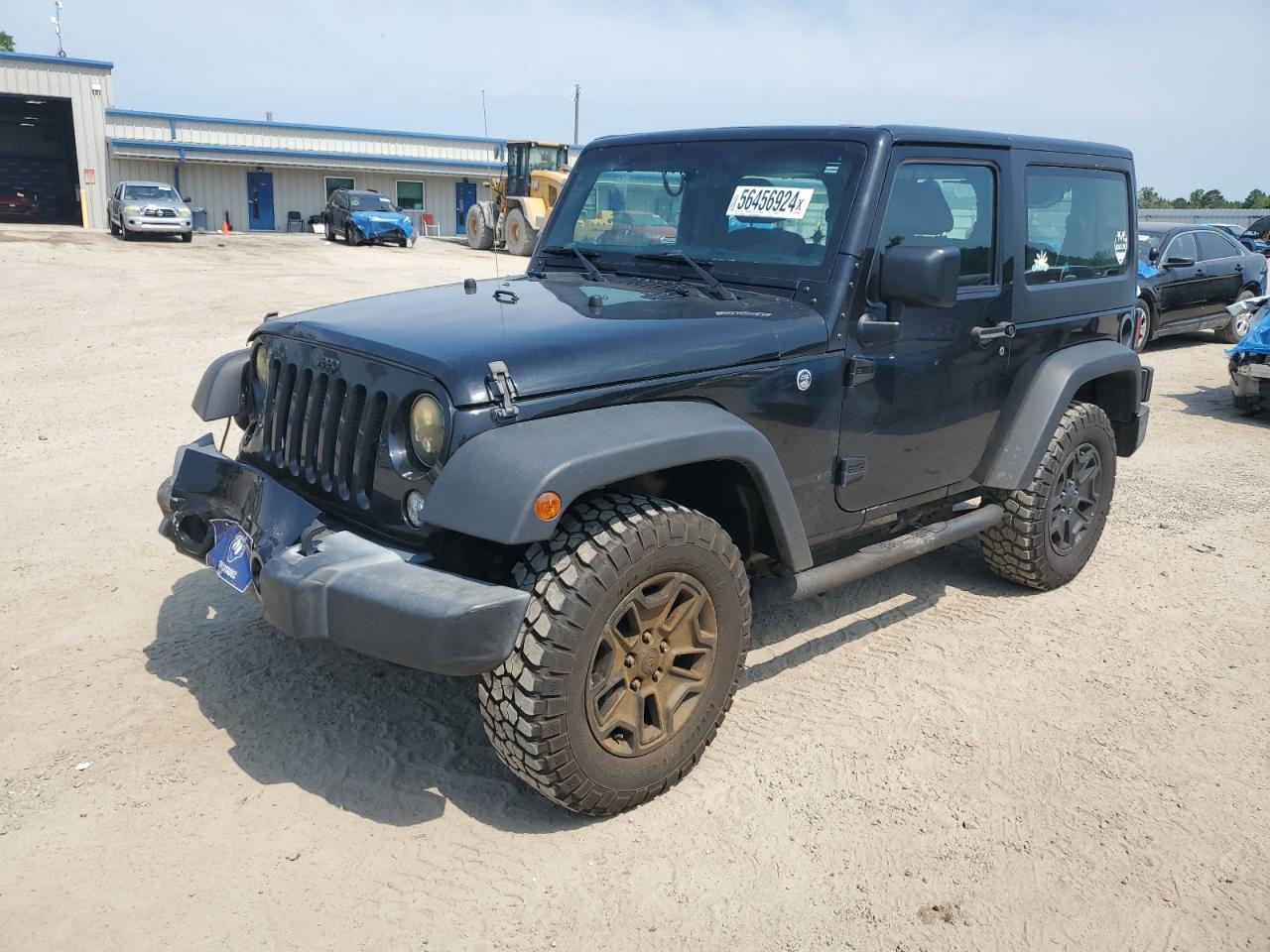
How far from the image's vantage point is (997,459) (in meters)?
4.55

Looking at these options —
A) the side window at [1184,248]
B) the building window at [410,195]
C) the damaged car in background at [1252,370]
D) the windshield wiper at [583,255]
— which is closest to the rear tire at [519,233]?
the side window at [1184,248]

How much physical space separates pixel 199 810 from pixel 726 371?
7.10 feet

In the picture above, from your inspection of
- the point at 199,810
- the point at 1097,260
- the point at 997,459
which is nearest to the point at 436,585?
the point at 199,810

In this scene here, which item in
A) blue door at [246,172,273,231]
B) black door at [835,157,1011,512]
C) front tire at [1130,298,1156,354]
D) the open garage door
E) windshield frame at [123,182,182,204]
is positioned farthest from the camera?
the open garage door

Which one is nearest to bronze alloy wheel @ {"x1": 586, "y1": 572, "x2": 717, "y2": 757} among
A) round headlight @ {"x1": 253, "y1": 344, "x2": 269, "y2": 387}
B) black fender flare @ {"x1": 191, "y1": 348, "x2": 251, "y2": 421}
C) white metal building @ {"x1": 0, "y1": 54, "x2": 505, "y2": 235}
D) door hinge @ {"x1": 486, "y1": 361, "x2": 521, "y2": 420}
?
door hinge @ {"x1": 486, "y1": 361, "x2": 521, "y2": 420}

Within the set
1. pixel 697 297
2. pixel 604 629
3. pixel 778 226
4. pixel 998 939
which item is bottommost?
pixel 998 939

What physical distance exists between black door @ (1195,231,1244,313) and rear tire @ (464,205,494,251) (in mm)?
19648

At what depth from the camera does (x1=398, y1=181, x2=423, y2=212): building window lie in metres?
41.3

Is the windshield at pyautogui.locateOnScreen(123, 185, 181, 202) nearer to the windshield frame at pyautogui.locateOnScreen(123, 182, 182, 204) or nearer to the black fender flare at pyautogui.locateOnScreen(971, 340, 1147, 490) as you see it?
the windshield frame at pyautogui.locateOnScreen(123, 182, 182, 204)

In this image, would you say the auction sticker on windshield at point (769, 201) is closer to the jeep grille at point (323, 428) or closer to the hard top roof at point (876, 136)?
the hard top roof at point (876, 136)

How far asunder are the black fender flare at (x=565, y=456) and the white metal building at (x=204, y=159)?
97.9 ft

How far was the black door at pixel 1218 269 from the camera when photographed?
13250 millimetres

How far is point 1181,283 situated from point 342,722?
12.6 meters

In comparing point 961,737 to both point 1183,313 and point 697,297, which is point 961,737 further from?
point 1183,313
